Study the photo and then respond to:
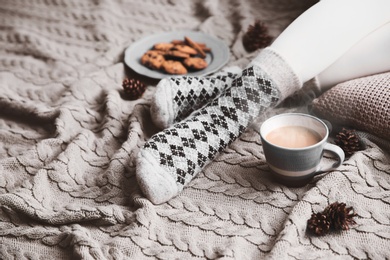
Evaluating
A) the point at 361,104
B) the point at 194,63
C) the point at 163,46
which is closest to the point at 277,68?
the point at 361,104

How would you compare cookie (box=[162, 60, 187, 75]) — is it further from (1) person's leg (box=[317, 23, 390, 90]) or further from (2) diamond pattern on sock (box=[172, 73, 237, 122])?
(1) person's leg (box=[317, 23, 390, 90])

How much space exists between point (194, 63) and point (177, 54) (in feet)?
0.16

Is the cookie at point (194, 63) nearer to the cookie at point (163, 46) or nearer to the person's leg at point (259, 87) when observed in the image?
the cookie at point (163, 46)

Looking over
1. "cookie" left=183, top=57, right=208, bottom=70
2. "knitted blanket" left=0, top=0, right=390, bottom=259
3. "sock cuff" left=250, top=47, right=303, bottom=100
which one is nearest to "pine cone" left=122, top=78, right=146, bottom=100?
"knitted blanket" left=0, top=0, right=390, bottom=259

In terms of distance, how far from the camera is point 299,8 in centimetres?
124

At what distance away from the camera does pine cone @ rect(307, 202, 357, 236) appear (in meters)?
0.63

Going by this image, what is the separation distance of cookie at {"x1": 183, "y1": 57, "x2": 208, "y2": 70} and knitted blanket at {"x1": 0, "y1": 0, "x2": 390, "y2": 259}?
85mm

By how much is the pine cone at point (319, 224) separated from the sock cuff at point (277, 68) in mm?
259

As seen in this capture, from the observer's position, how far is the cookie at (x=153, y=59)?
104 centimetres

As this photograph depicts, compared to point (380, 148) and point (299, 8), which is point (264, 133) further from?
point (299, 8)

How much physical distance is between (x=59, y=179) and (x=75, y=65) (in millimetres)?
417

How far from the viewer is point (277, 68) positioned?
0.80 metres

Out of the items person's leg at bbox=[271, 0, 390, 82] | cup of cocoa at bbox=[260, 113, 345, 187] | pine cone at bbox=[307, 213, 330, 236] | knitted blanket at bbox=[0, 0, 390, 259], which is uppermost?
person's leg at bbox=[271, 0, 390, 82]

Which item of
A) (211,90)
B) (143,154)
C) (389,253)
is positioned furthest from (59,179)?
(389,253)
